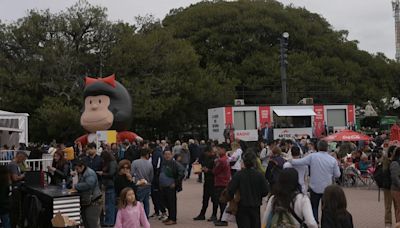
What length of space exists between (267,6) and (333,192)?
46432 millimetres

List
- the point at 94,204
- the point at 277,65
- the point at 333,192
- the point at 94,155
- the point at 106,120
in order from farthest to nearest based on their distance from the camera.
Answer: the point at 277,65 → the point at 106,120 → the point at 94,155 → the point at 94,204 → the point at 333,192

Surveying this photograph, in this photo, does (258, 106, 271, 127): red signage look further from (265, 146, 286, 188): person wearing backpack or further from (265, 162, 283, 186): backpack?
(265, 146, 286, 188): person wearing backpack

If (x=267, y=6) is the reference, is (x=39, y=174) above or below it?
below

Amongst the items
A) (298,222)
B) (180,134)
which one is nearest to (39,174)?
(298,222)

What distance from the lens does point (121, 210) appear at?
7.40 m

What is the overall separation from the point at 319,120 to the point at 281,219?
1058 inches

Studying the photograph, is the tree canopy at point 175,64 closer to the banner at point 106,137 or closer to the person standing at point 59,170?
the banner at point 106,137

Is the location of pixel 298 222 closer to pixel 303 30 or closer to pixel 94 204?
pixel 94 204

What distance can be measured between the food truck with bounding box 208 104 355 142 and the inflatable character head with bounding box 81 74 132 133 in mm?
7049

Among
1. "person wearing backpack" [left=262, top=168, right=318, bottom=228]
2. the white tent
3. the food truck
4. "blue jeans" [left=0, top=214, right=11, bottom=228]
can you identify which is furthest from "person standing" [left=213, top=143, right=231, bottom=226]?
the food truck

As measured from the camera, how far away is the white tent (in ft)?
66.7

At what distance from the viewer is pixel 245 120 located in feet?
99.7

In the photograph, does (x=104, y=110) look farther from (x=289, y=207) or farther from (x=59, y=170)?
(x=289, y=207)

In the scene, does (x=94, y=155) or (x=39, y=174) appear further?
(x=94, y=155)
